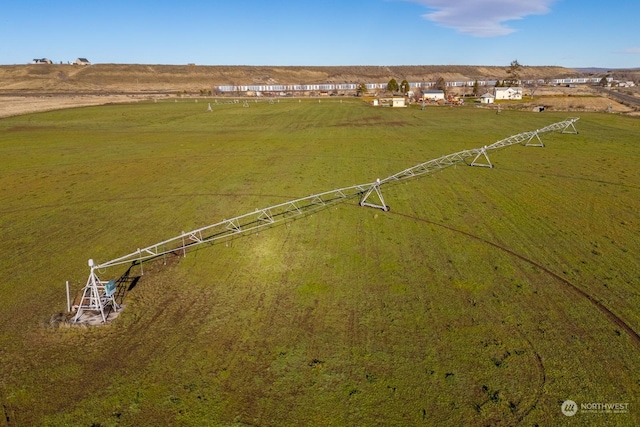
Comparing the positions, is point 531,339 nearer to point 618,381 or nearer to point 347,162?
point 618,381

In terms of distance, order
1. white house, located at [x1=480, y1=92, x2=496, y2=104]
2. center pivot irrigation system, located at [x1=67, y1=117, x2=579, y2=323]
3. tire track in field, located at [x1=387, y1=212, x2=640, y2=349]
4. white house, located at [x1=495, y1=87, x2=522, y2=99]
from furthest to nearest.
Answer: white house, located at [x1=495, y1=87, x2=522, y2=99] < white house, located at [x1=480, y1=92, x2=496, y2=104] < center pivot irrigation system, located at [x1=67, y1=117, x2=579, y2=323] < tire track in field, located at [x1=387, y1=212, x2=640, y2=349]

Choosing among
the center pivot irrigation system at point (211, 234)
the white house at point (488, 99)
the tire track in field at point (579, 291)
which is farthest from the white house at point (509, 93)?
the tire track in field at point (579, 291)

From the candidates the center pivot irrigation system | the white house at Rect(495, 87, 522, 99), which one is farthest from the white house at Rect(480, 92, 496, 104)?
the center pivot irrigation system

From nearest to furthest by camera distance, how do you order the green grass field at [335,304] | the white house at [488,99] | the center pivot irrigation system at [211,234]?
1. the green grass field at [335,304]
2. the center pivot irrigation system at [211,234]
3. the white house at [488,99]
